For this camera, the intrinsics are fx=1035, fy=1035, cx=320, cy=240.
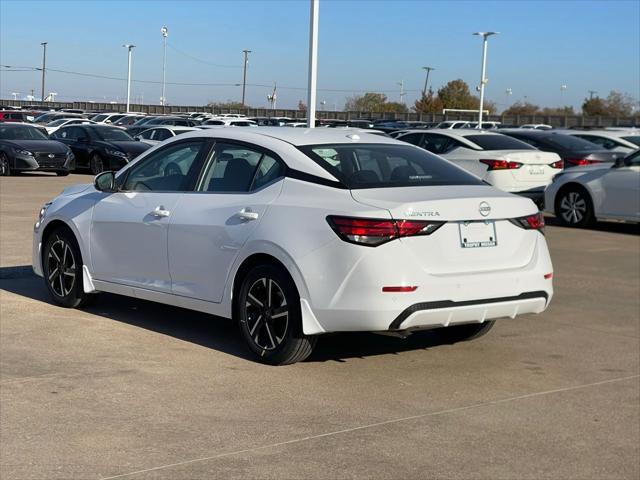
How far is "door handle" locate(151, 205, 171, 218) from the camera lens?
7820 mm

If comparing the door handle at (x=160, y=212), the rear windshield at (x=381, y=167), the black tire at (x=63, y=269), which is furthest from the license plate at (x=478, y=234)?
the black tire at (x=63, y=269)

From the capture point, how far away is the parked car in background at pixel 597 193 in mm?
16984

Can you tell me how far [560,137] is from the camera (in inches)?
859

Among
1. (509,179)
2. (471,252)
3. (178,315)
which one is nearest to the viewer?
(471,252)

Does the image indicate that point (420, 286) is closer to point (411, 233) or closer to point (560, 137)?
point (411, 233)

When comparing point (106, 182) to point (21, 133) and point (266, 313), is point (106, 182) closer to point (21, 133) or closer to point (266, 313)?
point (266, 313)

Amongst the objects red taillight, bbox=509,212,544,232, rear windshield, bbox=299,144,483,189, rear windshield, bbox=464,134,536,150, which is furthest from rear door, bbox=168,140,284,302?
rear windshield, bbox=464,134,536,150

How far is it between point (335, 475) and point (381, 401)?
1377 millimetres

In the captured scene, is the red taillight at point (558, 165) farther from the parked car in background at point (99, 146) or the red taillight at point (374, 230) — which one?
the parked car in background at point (99, 146)

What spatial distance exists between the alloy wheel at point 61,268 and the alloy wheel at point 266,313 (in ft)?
7.15

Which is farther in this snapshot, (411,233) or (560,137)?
(560,137)

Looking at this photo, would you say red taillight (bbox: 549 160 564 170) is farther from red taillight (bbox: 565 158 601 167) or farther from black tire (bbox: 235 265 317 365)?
black tire (bbox: 235 265 317 365)

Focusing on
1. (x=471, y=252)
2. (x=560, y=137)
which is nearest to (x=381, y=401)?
(x=471, y=252)

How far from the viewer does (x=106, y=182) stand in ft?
27.8
